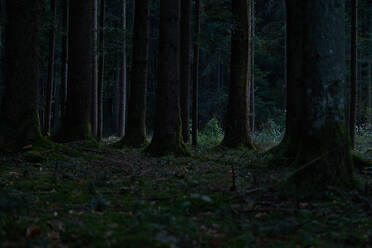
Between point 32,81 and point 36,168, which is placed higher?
point 32,81

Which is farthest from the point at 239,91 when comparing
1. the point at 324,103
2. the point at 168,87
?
the point at 324,103

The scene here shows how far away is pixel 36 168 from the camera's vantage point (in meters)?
7.45

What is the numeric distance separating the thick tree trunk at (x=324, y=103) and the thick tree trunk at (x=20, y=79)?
20.8 ft

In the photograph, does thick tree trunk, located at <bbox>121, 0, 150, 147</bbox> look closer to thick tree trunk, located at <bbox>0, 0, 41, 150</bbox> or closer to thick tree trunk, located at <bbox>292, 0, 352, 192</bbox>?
thick tree trunk, located at <bbox>0, 0, 41, 150</bbox>

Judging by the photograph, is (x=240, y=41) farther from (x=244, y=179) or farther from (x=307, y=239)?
(x=307, y=239)

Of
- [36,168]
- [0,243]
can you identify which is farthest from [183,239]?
[36,168]

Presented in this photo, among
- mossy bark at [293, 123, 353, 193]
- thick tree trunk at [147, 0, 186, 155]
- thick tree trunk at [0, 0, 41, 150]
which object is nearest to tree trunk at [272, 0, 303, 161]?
thick tree trunk at [147, 0, 186, 155]

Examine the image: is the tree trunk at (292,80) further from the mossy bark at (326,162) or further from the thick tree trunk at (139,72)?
the thick tree trunk at (139,72)

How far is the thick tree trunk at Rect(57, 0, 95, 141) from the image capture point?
11.4 meters

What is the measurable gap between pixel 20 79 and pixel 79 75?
297cm

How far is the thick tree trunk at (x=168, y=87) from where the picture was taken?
1062cm

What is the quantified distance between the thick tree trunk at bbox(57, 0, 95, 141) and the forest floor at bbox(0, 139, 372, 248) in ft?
13.9

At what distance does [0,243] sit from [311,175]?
148 inches

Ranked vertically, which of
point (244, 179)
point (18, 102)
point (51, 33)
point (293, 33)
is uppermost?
point (51, 33)
